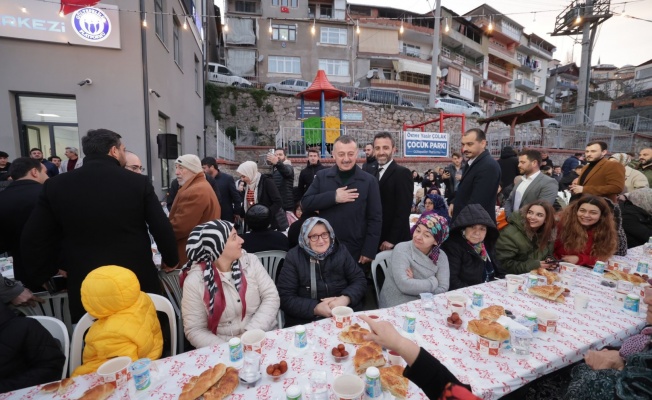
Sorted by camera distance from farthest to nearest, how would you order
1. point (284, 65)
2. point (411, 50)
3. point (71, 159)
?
point (411, 50), point (284, 65), point (71, 159)

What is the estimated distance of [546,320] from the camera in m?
1.83

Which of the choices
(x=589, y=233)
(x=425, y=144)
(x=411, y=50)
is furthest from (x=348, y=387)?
(x=411, y=50)

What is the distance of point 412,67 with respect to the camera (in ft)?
86.4

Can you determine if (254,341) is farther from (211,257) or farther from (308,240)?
(308,240)

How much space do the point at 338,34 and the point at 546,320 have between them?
26950 mm

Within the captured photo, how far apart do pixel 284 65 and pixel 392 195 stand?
942 inches

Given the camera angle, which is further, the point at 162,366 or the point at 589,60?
the point at 589,60

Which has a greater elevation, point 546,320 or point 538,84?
point 538,84

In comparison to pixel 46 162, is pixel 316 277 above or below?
below

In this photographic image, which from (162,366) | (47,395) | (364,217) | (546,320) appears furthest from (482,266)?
(47,395)

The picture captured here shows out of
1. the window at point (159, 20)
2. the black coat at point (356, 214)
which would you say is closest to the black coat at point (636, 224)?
the black coat at point (356, 214)

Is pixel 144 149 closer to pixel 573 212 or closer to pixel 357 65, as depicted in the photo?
pixel 573 212

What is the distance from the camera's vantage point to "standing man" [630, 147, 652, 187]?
17.0ft

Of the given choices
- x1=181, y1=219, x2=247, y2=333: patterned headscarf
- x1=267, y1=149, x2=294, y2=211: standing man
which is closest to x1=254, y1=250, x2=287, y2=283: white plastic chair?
x1=181, y1=219, x2=247, y2=333: patterned headscarf
